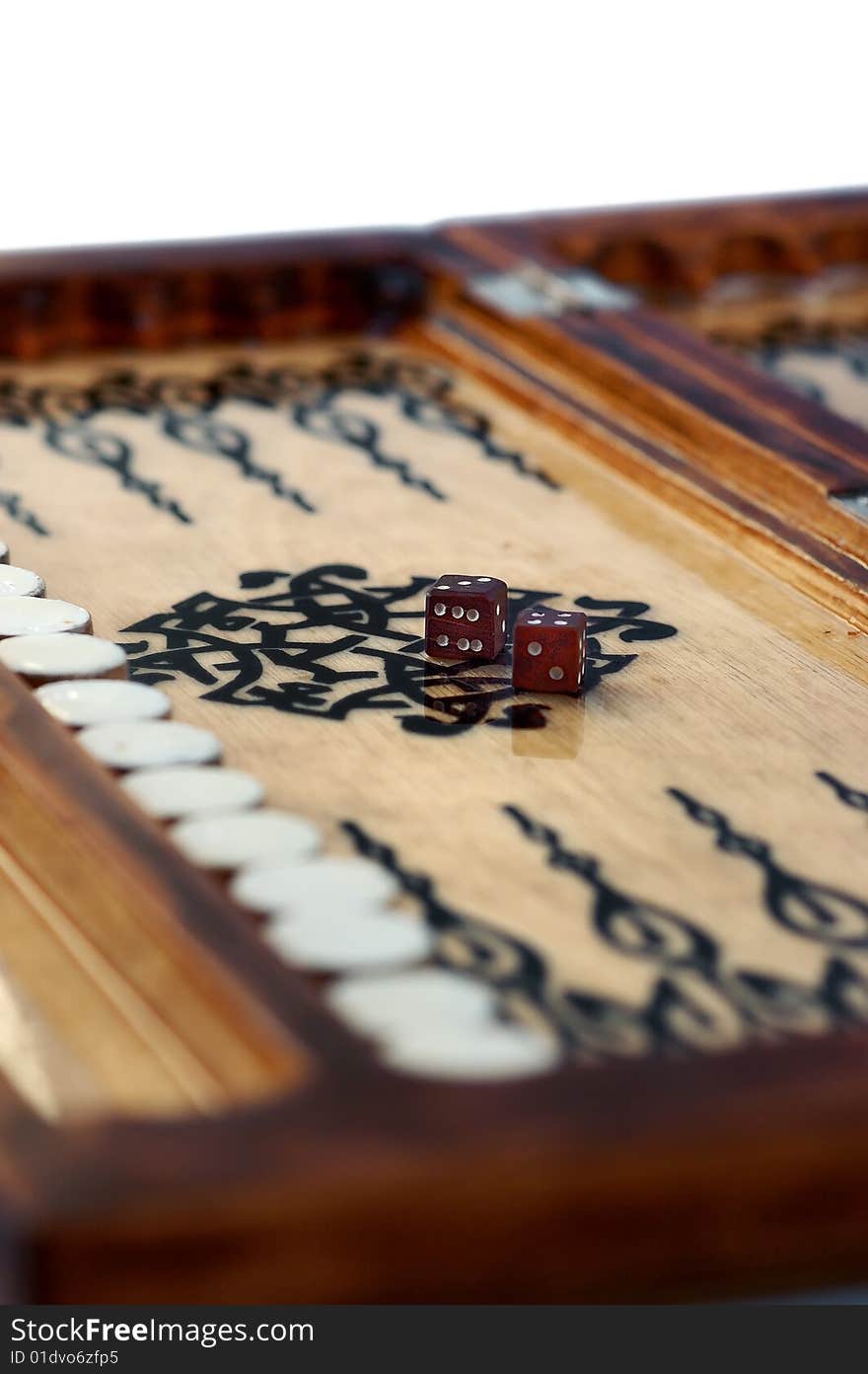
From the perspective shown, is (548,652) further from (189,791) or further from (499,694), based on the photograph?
(189,791)

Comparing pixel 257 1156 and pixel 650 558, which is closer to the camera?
pixel 257 1156

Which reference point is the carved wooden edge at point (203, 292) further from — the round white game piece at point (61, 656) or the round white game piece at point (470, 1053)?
the round white game piece at point (470, 1053)

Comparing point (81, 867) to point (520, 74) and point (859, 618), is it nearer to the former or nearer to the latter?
point (859, 618)

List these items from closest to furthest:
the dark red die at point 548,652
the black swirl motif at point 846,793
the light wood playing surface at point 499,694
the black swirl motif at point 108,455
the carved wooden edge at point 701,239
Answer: the light wood playing surface at point 499,694 < the black swirl motif at point 846,793 < the dark red die at point 548,652 < the black swirl motif at point 108,455 < the carved wooden edge at point 701,239

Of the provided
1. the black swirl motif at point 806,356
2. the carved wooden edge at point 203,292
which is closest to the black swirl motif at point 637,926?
the black swirl motif at point 806,356

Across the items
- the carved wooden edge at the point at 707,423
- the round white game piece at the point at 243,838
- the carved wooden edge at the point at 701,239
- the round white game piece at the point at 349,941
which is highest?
the carved wooden edge at the point at 701,239

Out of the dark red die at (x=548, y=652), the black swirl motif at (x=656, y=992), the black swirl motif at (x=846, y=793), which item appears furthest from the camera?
the dark red die at (x=548, y=652)

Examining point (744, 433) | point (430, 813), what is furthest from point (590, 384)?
point (430, 813)

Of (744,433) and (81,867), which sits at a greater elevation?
(744,433)
